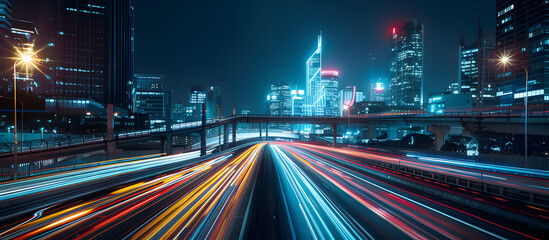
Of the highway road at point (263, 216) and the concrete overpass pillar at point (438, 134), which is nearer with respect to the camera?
the highway road at point (263, 216)

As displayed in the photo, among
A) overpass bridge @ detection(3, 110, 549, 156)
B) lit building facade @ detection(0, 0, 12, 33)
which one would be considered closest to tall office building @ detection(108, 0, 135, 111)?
lit building facade @ detection(0, 0, 12, 33)

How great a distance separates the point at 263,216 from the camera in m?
13.8

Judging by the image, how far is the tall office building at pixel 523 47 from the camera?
3455 inches

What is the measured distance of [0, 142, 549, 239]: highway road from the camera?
36.3 feet

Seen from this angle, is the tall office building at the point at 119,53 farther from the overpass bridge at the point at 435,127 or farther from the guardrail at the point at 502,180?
the guardrail at the point at 502,180

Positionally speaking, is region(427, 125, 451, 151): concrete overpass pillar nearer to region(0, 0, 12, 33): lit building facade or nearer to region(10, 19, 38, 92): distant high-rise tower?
region(10, 19, 38, 92): distant high-rise tower

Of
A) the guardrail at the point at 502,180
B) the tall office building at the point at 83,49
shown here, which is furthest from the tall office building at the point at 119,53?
the guardrail at the point at 502,180

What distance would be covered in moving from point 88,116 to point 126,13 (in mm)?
86578

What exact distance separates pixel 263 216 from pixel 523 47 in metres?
122

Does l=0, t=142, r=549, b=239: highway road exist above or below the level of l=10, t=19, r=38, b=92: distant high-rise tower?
below

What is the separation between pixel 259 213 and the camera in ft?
46.8

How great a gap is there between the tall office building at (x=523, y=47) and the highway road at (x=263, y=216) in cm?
9929

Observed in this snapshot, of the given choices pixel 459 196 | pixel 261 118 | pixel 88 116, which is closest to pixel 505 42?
pixel 261 118

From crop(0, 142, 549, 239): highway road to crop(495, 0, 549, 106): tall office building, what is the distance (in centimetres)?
9929
